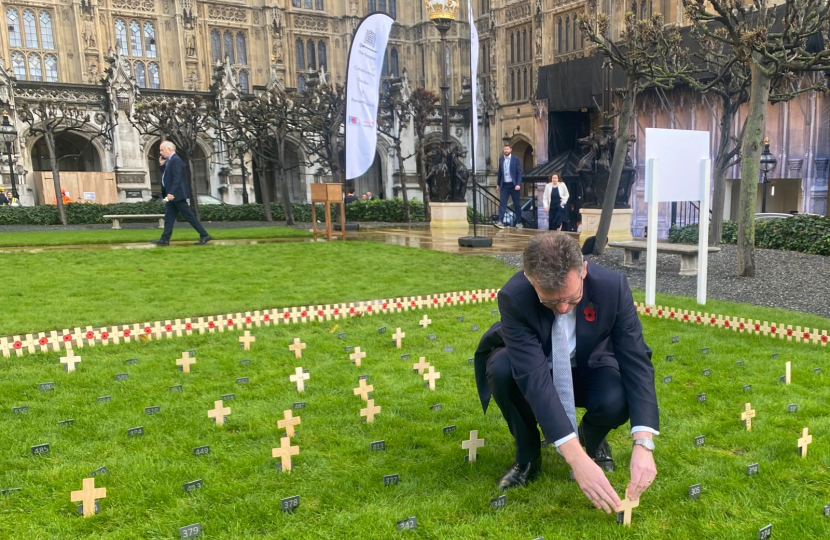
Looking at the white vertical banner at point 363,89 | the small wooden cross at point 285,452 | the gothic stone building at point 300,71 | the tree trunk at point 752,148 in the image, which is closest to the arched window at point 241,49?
the gothic stone building at point 300,71

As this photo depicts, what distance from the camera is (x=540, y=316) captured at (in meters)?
2.84

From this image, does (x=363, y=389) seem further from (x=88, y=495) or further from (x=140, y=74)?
(x=140, y=74)

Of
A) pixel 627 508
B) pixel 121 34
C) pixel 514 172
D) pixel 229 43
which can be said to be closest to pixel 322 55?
pixel 229 43

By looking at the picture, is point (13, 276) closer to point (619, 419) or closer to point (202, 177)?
point (619, 419)

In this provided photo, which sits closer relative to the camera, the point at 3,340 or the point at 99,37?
the point at 3,340

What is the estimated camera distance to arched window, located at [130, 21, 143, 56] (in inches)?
1433

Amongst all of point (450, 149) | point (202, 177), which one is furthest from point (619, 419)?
point (202, 177)

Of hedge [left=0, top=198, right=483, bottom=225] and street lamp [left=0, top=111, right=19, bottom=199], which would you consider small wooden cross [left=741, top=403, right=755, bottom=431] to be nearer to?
hedge [left=0, top=198, right=483, bottom=225]

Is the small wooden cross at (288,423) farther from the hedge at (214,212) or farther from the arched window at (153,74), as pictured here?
the arched window at (153,74)

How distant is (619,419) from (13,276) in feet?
29.8

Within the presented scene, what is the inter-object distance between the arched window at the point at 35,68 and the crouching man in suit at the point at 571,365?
39.1 meters

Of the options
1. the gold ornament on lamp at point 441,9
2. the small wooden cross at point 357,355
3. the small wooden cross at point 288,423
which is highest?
the gold ornament on lamp at point 441,9

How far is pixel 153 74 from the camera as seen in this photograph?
122 feet

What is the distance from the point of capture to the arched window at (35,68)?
113 ft
